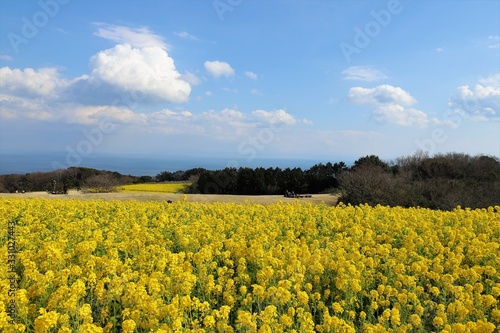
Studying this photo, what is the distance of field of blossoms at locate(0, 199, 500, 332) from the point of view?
4.84m

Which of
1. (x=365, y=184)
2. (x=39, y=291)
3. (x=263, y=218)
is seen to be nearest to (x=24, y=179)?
(x=365, y=184)

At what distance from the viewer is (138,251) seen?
735 centimetres

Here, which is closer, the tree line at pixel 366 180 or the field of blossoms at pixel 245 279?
the field of blossoms at pixel 245 279

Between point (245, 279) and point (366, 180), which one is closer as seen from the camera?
point (245, 279)

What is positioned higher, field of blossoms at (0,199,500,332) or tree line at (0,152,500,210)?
tree line at (0,152,500,210)

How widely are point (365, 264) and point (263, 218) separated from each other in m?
4.06

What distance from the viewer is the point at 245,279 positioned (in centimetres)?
640

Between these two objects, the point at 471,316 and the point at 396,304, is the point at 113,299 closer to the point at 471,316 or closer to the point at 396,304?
the point at 396,304

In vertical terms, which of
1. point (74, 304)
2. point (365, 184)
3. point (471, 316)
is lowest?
point (471, 316)

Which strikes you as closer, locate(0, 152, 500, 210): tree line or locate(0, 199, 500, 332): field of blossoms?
locate(0, 199, 500, 332): field of blossoms

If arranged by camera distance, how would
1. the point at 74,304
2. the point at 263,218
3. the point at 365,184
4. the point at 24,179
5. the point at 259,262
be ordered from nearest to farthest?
1. the point at 74,304
2. the point at 259,262
3. the point at 263,218
4. the point at 365,184
5. the point at 24,179

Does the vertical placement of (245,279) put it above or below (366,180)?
below

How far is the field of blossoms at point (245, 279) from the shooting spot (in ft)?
15.9

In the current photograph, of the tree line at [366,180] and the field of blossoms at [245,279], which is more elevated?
the tree line at [366,180]
